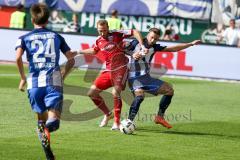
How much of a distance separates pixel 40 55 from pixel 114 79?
186 inches

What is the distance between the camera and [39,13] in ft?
36.7

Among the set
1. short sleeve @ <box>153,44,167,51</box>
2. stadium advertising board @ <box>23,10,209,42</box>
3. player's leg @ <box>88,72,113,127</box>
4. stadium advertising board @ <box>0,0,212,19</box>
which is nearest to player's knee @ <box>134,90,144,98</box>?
player's leg @ <box>88,72,113,127</box>

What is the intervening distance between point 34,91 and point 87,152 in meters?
1.70

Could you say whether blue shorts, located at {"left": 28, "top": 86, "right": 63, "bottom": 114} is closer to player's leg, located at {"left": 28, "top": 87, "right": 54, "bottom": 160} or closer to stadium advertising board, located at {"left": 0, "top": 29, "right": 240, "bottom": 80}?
player's leg, located at {"left": 28, "top": 87, "right": 54, "bottom": 160}

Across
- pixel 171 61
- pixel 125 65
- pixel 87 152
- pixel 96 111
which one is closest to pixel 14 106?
pixel 96 111

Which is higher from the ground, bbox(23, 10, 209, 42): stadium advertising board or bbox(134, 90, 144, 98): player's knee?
bbox(134, 90, 144, 98): player's knee

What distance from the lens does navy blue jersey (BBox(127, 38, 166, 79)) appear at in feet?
52.2

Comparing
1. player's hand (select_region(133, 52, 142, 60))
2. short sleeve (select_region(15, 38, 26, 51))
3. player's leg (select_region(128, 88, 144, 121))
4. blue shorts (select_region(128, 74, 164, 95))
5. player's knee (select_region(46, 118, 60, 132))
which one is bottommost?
player's leg (select_region(128, 88, 144, 121))

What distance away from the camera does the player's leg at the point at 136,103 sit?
15.6 metres

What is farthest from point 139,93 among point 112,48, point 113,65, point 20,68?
point 20,68

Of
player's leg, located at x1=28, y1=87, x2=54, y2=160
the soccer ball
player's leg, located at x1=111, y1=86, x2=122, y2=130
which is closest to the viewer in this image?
player's leg, located at x1=28, y1=87, x2=54, y2=160

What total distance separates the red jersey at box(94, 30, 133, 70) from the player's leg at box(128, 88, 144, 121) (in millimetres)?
693

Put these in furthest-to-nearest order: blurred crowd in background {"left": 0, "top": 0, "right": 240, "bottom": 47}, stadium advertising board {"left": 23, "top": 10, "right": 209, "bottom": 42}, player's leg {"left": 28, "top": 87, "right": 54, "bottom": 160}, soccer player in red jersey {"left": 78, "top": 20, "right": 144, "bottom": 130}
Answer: stadium advertising board {"left": 23, "top": 10, "right": 209, "bottom": 42}, blurred crowd in background {"left": 0, "top": 0, "right": 240, "bottom": 47}, soccer player in red jersey {"left": 78, "top": 20, "right": 144, "bottom": 130}, player's leg {"left": 28, "top": 87, "right": 54, "bottom": 160}

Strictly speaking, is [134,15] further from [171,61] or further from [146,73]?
[146,73]
